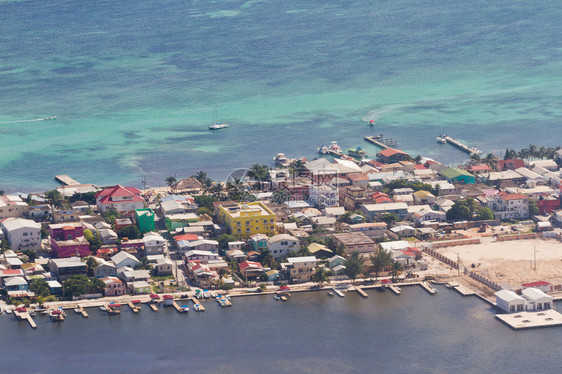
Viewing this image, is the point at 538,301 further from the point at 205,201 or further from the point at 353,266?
the point at 205,201

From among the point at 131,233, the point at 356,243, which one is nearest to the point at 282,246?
the point at 356,243

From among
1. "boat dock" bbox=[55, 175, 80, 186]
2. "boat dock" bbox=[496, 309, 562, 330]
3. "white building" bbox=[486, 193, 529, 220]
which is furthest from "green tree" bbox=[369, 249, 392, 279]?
"boat dock" bbox=[55, 175, 80, 186]

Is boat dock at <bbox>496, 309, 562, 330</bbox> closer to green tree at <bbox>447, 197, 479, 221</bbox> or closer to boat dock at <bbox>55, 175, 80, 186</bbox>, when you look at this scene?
green tree at <bbox>447, 197, 479, 221</bbox>

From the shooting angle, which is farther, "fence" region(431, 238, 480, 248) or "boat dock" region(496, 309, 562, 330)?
"fence" region(431, 238, 480, 248)

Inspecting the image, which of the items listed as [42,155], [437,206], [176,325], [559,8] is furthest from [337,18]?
[176,325]

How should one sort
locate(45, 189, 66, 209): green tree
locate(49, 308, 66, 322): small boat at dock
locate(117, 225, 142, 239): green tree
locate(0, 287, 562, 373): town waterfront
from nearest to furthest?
locate(0, 287, 562, 373): town waterfront
locate(49, 308, 66, 322): small boat at dock
locate(117, 225, 142, 239): green tree
locate(45, 189, 66, 209): green tree

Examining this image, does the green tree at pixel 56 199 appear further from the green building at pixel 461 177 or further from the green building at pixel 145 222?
the green building at pixel 461 177
